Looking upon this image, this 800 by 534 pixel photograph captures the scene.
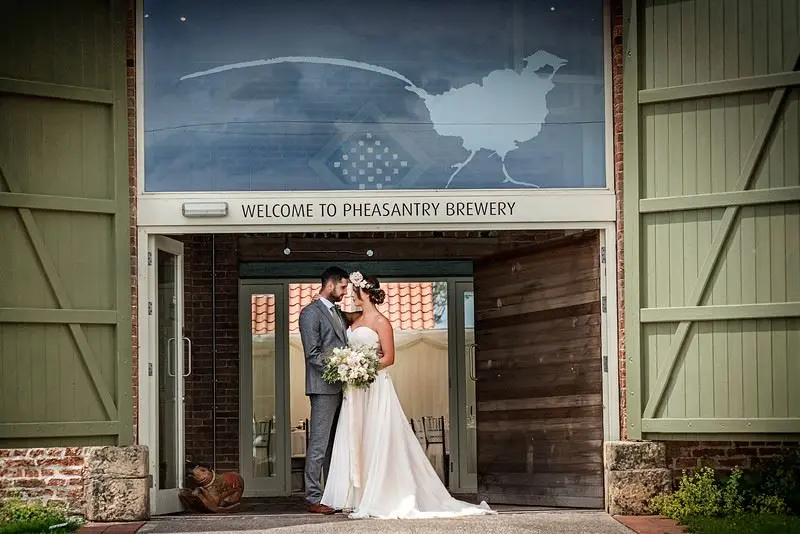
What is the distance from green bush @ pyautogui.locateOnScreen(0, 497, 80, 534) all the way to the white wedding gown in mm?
1967

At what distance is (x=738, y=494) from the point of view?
9.45 m

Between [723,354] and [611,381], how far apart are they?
83 cm

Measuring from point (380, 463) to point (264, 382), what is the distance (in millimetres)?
4770

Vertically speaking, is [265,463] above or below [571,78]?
below

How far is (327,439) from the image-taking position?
1039 cm

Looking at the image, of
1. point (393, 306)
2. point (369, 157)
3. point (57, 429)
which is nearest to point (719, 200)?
point (369, 157)

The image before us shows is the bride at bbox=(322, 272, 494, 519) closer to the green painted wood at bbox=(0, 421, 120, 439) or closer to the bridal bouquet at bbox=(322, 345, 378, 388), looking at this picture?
the bridal bouquet at bbox=(322, 345, 378, 388)

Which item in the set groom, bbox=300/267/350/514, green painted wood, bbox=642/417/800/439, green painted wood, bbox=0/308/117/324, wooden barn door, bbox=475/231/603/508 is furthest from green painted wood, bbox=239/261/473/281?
green painted wood, bbox=642/417/800/439

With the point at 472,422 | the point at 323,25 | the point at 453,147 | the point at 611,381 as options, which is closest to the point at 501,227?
the point at 453,147

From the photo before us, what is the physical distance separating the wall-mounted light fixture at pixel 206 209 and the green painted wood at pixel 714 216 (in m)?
2.90

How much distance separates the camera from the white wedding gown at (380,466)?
995cm

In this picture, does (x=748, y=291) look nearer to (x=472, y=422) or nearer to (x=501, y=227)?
(x=501, y=227)

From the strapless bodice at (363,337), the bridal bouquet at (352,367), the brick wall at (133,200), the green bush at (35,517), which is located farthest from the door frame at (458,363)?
the green bush at (35,517)

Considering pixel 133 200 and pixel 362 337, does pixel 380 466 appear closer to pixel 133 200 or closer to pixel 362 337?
pixel 362 337
